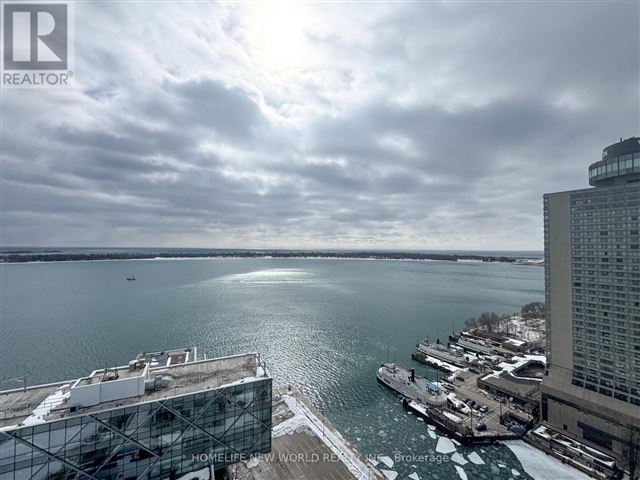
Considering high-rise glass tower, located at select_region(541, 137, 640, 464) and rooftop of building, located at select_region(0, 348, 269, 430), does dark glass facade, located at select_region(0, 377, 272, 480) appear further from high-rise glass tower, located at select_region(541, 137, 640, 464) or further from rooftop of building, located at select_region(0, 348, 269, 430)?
high-rise glass tower, located at select_region(541, 137, 640, 464)

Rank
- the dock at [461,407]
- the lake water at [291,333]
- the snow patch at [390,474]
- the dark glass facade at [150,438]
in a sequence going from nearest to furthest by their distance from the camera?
the dark glass facade at [150,438], the snow patch at [390,474], the dock at [461,407], the lake water at [291,333]

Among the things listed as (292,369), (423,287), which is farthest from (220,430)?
(423,287)

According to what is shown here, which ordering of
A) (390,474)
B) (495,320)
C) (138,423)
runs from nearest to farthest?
1. (138,423)
2. (390,474)
3. (495,320)

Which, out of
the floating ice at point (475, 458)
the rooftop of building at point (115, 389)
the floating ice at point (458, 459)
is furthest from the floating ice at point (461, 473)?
the rooftop of building at point (115, 389)

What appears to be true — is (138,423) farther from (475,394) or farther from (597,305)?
(597,305)

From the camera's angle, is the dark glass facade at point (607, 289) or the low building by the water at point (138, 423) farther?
the dark glass facade at point (607, 289)

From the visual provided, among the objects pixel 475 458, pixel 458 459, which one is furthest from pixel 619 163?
pixel 458 459

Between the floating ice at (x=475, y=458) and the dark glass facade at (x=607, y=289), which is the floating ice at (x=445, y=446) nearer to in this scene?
the floating ice at (x=475, y=458)
